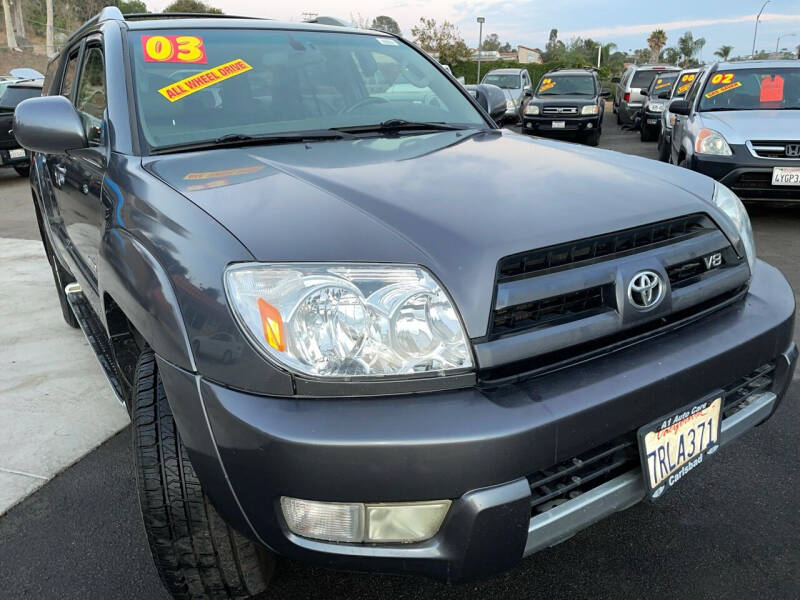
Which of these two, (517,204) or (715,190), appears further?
(715,190)

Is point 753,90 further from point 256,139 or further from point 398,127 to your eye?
point 256,139

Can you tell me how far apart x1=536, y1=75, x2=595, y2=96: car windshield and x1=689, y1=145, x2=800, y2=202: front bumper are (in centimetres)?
888

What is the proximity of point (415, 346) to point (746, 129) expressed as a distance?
576 centimetres

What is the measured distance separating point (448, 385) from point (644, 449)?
0.53m

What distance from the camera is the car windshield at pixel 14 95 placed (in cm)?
934

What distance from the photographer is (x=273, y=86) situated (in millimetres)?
2549

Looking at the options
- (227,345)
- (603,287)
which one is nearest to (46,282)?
(227,345)

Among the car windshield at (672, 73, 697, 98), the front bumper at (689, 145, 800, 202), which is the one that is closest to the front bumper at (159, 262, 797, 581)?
the front bumper at (689, 145, 800, 202)

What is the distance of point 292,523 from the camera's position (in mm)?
1411

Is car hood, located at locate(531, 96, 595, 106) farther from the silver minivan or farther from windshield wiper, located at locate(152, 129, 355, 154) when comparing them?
windshield wiper, located at locate(152, 129, 355, 154)

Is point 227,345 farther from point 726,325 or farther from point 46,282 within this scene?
point 46,282

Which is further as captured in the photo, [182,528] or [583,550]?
[583,550]

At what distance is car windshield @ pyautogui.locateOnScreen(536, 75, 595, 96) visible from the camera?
14367 millimetres

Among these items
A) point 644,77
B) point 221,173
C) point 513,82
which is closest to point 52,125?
point 221,173
